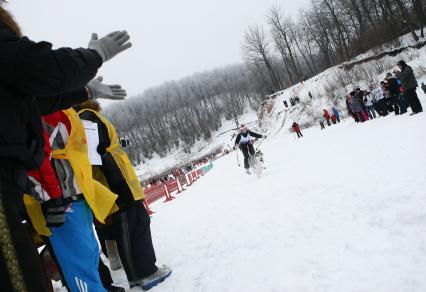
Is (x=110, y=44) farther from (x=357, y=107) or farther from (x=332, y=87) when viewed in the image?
(x=332, y=87)

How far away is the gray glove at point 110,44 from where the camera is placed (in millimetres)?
1951

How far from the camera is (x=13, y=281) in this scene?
1271mm

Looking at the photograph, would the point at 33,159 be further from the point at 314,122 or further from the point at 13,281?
the point at 314,122

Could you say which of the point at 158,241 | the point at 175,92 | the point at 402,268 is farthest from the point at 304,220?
the point at 175,92

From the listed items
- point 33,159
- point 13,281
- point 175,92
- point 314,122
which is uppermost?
point 175,92

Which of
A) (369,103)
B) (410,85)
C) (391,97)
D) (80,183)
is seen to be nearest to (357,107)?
(369,103)

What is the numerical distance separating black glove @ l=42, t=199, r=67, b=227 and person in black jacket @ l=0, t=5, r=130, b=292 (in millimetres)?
1119

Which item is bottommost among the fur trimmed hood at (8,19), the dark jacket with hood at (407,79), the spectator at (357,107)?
the spectator at (357,107)

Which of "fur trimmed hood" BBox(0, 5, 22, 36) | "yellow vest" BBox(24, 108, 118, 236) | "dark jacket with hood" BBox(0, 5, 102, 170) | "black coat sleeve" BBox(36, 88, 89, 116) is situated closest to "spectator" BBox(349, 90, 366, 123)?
"yellow vest" BBox(24, 108, 118, 236)

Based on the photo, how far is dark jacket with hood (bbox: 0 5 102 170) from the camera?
1391 millimetres

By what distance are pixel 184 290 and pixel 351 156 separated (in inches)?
231

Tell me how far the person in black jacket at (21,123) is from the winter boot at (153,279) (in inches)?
87.1

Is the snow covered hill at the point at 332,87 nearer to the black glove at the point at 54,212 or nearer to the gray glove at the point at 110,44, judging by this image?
the black glove at the point at 54,212

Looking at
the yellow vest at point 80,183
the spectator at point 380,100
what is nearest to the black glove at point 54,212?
the yellow vest at point 80,183
